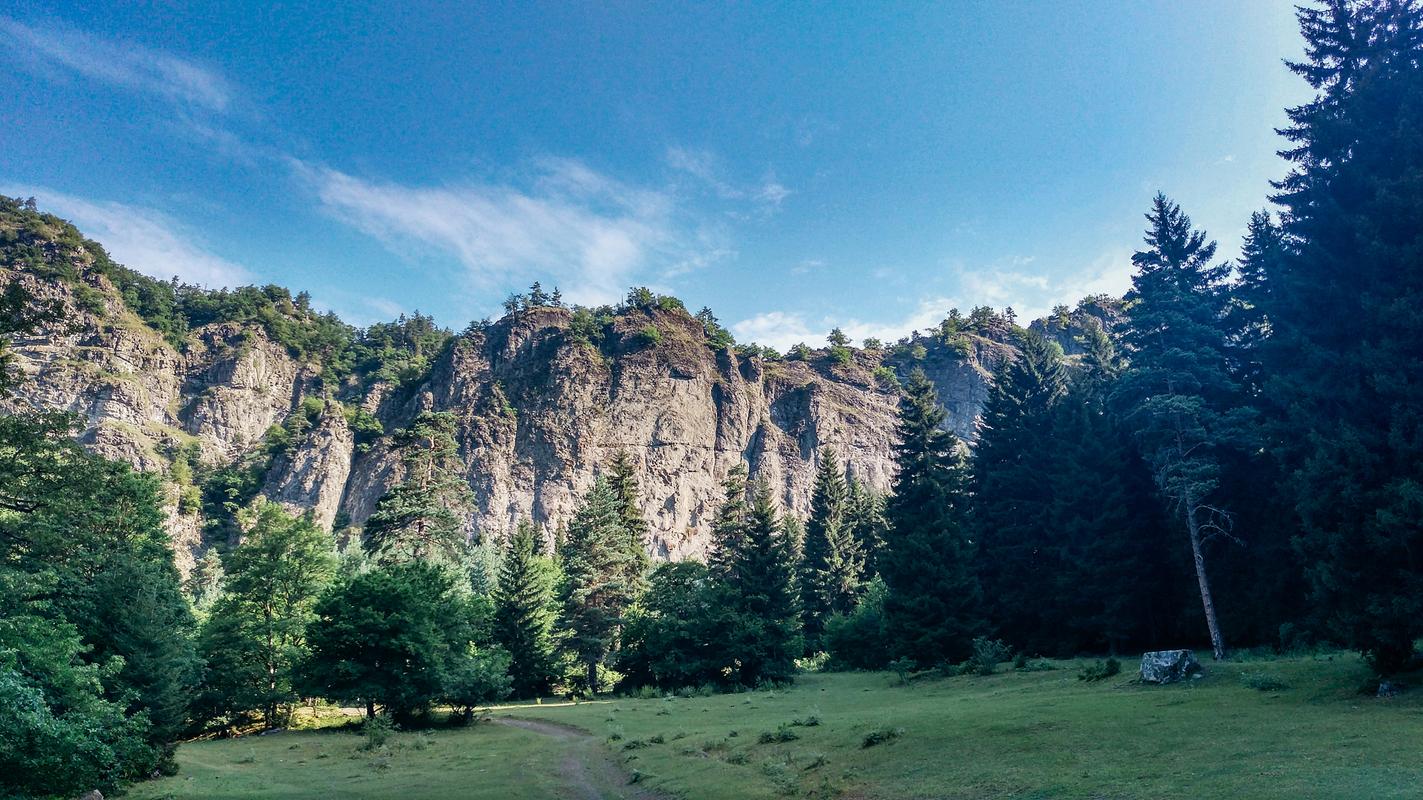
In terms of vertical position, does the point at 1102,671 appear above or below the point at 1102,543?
below

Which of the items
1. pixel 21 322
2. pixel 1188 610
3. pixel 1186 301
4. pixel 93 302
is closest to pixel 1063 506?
pixel 1188 610

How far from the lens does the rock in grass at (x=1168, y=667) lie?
17547 millimetres

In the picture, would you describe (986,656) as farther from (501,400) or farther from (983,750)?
(501,400)

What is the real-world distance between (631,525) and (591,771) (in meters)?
46.5

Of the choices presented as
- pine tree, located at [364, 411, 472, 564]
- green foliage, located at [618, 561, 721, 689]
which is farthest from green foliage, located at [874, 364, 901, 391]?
pine tree, located at [364, 411, 472, 564]

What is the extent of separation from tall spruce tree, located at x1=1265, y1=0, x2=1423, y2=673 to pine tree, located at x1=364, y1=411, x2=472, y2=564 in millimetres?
48562

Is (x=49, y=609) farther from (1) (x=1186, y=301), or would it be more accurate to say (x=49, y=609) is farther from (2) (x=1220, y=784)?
(1) (x=1186, y=301)

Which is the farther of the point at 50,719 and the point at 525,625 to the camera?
the point at 525,625

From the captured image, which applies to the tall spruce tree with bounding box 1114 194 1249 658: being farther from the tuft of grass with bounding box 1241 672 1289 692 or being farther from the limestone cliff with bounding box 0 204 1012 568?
the limestone cliff with bounding box 0 204 1012 568

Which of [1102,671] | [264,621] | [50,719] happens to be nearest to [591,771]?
[50,719]

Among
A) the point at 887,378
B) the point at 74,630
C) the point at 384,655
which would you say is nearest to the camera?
the point at 74,630

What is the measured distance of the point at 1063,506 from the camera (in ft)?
116

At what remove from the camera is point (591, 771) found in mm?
17266

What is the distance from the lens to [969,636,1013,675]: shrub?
28094 mm
